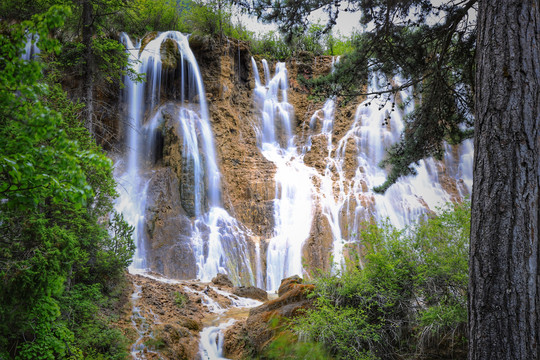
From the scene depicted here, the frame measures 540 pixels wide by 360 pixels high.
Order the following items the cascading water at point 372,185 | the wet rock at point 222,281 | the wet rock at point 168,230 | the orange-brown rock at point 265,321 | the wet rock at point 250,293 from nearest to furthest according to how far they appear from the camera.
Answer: the orange-brown rock at point 265,321, the wet rock at point 250,293, the wet rock at point 222,281, the wet rock at point 168,230, the cascading water at point 372,185

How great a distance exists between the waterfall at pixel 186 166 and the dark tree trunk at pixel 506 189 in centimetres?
1273

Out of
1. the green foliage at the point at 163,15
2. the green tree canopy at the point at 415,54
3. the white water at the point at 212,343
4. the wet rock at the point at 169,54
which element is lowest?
the white water at the point at 212,343

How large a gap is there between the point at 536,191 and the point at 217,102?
20471 mm

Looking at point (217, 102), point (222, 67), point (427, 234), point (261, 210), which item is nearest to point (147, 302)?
point (427, 234)

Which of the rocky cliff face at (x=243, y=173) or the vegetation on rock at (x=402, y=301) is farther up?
the rocky cliff face at (x=243, y=173)

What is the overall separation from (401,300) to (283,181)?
14.9 meters

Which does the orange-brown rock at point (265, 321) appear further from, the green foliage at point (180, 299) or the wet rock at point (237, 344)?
the green foliage at point (180, 299)

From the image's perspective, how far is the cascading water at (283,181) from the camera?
16.8m

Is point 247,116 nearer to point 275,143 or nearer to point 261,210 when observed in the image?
point 275,143

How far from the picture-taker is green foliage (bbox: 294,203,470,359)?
4945 millimetres

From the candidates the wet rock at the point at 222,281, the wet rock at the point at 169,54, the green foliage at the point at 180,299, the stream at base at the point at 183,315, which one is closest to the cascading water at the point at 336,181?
the wet rock at the point at 222,281

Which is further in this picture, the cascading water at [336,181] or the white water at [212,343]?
the cascading water at [336,181]

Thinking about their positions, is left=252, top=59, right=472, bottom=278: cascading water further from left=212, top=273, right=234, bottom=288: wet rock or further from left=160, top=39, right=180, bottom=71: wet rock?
left=160, top=39, right=180, bottom=71: wet rock

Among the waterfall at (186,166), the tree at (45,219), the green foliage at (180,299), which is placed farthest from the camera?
the waterfall at (186,166)
